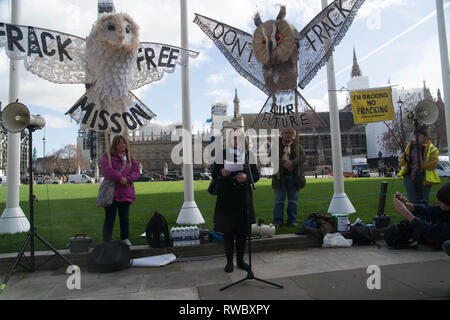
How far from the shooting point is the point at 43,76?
4957mm

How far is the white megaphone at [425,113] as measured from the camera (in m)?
5.82

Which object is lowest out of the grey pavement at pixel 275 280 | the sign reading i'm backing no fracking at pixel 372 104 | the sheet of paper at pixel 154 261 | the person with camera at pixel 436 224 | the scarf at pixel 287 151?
the grey pavement at pixel 275 280

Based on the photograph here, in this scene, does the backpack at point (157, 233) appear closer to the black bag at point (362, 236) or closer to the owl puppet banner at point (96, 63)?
the owl puppet banner at point (96, 63)

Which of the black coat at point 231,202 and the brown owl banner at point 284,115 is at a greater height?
the brown owl banner at point 284,115

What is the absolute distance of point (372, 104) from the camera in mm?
6965

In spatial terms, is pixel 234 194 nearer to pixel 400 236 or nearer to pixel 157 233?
pixel 157 233

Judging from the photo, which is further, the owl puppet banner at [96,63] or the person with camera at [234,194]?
the owl puppet banner at [96,63]

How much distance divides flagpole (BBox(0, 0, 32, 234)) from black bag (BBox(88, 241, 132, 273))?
3035 millimetres

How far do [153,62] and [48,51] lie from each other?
166 centimetres

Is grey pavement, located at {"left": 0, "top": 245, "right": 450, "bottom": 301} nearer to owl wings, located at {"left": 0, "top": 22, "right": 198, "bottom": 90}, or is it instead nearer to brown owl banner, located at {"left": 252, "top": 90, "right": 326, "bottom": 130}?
brown owl banner, located at {"left": 252, "top": 90, "right": 326, "bottom": 130}

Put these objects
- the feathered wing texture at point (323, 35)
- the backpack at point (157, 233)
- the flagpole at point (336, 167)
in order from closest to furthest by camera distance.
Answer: the backpack at point (157, 233) → the feathered wing texture at point (323, 35) → the flagpole at point (336, 167)

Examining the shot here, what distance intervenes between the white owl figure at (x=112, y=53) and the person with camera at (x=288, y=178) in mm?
3266

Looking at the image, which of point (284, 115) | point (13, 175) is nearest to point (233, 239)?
point (284, 115)

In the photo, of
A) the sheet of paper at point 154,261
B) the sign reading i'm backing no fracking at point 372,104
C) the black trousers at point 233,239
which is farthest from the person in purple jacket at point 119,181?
the sign reading i'm backing no fracking at point 372,104
